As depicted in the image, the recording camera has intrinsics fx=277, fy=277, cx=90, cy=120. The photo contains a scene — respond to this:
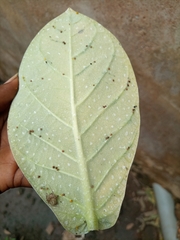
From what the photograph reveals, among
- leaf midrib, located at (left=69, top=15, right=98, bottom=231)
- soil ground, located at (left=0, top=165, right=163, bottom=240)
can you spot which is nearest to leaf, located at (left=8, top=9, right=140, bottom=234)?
leaf midrib, located at (left=69, top=15, right=98, bottom=231)

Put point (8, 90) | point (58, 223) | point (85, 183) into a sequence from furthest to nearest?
1. point (58, 223)
2. point (8, 90)
3. point (85, 183)

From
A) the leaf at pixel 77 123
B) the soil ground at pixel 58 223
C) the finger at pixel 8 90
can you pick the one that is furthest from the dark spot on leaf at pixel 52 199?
the soil ground at pixel 58 223

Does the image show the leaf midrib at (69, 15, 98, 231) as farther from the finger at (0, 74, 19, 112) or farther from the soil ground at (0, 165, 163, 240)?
the soil ground at (0, 165, 163, 240)

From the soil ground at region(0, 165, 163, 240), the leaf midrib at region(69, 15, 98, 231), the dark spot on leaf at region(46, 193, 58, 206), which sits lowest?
the soil ground at region(0, 165, 163, 240)

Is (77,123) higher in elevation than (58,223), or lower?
higher

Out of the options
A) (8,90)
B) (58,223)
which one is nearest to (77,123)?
(8,90)

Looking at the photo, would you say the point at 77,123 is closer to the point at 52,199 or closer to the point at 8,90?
the point at 52,199

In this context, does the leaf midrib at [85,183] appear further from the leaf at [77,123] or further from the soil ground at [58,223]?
the soil ground at [58,223]
